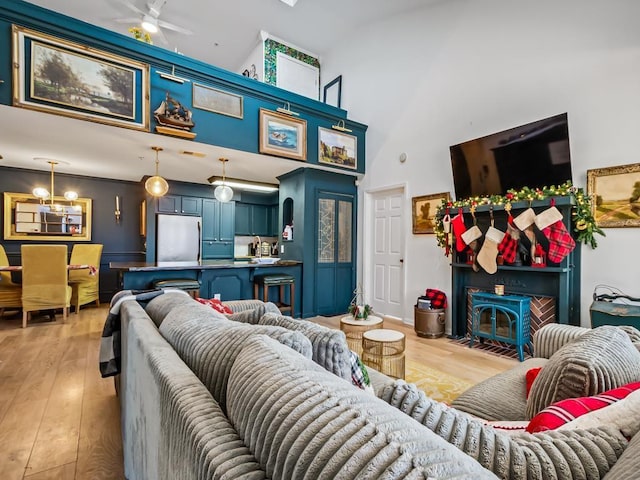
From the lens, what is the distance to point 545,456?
471mm

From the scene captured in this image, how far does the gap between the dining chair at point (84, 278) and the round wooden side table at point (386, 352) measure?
487 centimetres

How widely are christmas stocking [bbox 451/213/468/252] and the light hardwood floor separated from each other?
3.88 ft

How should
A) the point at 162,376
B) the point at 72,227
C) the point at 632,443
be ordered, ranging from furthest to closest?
the point at 72,227 < the point at 162,376 < the point at 632,443

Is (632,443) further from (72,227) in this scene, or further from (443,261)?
(72,227)

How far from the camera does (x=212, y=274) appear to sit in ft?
14.4

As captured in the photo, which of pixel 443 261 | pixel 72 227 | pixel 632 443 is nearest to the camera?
pixel 632 443

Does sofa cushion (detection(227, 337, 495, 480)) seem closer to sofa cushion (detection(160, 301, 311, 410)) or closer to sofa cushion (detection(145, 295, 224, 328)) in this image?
sofa cushion (detection(160, 301, 311, 410))

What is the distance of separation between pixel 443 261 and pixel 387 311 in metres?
1.35

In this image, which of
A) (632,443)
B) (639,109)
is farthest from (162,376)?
(639,109)

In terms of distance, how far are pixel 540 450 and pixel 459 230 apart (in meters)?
3.56

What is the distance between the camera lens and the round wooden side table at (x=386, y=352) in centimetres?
226

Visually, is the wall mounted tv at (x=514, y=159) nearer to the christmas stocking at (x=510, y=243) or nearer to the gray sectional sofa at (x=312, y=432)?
the christmas stocking at (x=510, y=243)

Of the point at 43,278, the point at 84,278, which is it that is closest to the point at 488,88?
the point at 43,278

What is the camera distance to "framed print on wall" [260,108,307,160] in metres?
4.23
